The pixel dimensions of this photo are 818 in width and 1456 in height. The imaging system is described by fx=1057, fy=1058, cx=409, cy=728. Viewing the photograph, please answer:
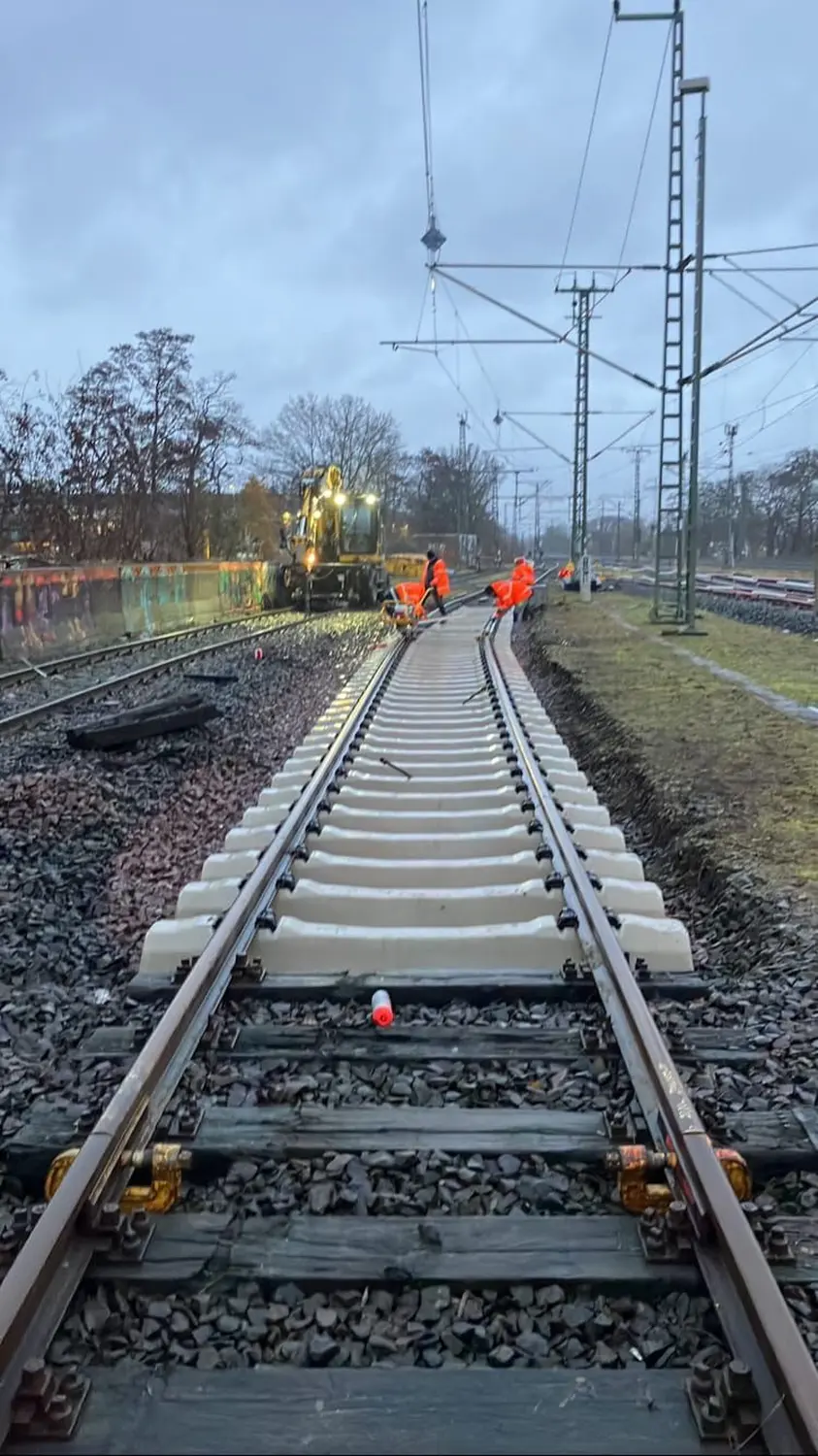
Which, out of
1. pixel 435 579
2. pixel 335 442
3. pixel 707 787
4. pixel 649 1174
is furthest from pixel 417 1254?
pixel 335 442

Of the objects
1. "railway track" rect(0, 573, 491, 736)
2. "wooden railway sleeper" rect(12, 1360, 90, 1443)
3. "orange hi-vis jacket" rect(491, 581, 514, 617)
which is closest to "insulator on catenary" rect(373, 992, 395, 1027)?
"wooden railway sleeper" rect(12, 1360, 90, 1443)

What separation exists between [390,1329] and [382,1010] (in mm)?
1561

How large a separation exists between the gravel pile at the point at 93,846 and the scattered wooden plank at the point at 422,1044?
0.50 meters

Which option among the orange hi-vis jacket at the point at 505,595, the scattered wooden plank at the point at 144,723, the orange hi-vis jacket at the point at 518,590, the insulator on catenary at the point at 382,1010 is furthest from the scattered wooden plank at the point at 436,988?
the orange hi-vis jacket at the point at 518,590

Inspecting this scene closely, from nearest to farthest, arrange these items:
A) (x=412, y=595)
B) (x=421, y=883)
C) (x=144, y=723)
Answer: (x=421, y=883)
(x=144, y=723)
(x=412, y=595)

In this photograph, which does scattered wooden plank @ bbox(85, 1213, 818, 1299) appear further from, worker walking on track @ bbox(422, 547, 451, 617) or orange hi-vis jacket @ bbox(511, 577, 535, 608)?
orange hi-vis jacket @ bbox(511, 577, 535, 608)

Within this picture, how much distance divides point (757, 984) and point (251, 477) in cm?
6296

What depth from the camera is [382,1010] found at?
150 inches

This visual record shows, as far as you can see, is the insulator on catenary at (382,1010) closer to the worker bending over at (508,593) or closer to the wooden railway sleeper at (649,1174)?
the wooden railway sleeper at (649,1174)

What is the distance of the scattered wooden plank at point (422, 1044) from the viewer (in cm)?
353

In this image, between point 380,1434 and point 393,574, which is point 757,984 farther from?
point 393,574

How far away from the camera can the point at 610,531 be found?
158750 mm

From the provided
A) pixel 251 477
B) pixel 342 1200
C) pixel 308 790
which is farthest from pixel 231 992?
pixel 251 477

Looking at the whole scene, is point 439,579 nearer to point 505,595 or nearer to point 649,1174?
point 505,595
